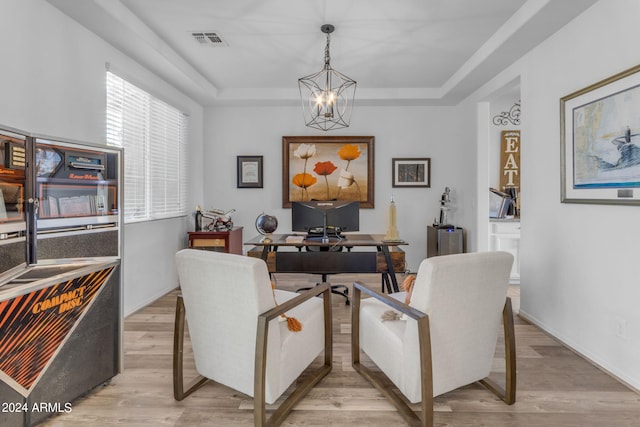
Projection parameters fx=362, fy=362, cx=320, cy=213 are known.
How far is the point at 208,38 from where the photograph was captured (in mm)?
3287

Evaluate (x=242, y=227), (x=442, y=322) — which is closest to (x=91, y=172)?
(x=442, y=322)

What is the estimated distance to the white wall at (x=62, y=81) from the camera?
7.25 ft

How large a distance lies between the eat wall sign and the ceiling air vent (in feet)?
12.1

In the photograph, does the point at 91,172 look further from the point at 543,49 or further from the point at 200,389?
the point at 543,49

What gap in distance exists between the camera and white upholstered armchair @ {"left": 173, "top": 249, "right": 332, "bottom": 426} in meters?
1.71

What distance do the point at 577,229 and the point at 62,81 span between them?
394 cm

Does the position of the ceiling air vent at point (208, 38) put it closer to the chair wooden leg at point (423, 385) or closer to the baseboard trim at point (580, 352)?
the chair wooden leg at point (423, 385)

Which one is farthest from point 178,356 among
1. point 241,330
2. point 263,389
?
point 263,389

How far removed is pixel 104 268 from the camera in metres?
2.13

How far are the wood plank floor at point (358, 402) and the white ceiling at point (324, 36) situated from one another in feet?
8.14

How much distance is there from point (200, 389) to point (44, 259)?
114 cm

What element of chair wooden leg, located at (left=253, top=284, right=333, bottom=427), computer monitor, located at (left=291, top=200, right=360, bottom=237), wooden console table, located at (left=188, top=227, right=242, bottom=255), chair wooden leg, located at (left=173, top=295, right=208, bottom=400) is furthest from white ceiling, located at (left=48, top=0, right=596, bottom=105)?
chair wooden leg, located at (left=253, top=284, right=333, bottom=427)

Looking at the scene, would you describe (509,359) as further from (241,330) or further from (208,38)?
(208,38)

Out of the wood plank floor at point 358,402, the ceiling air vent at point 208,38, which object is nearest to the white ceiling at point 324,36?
the ceiling air vent at point 208,38
